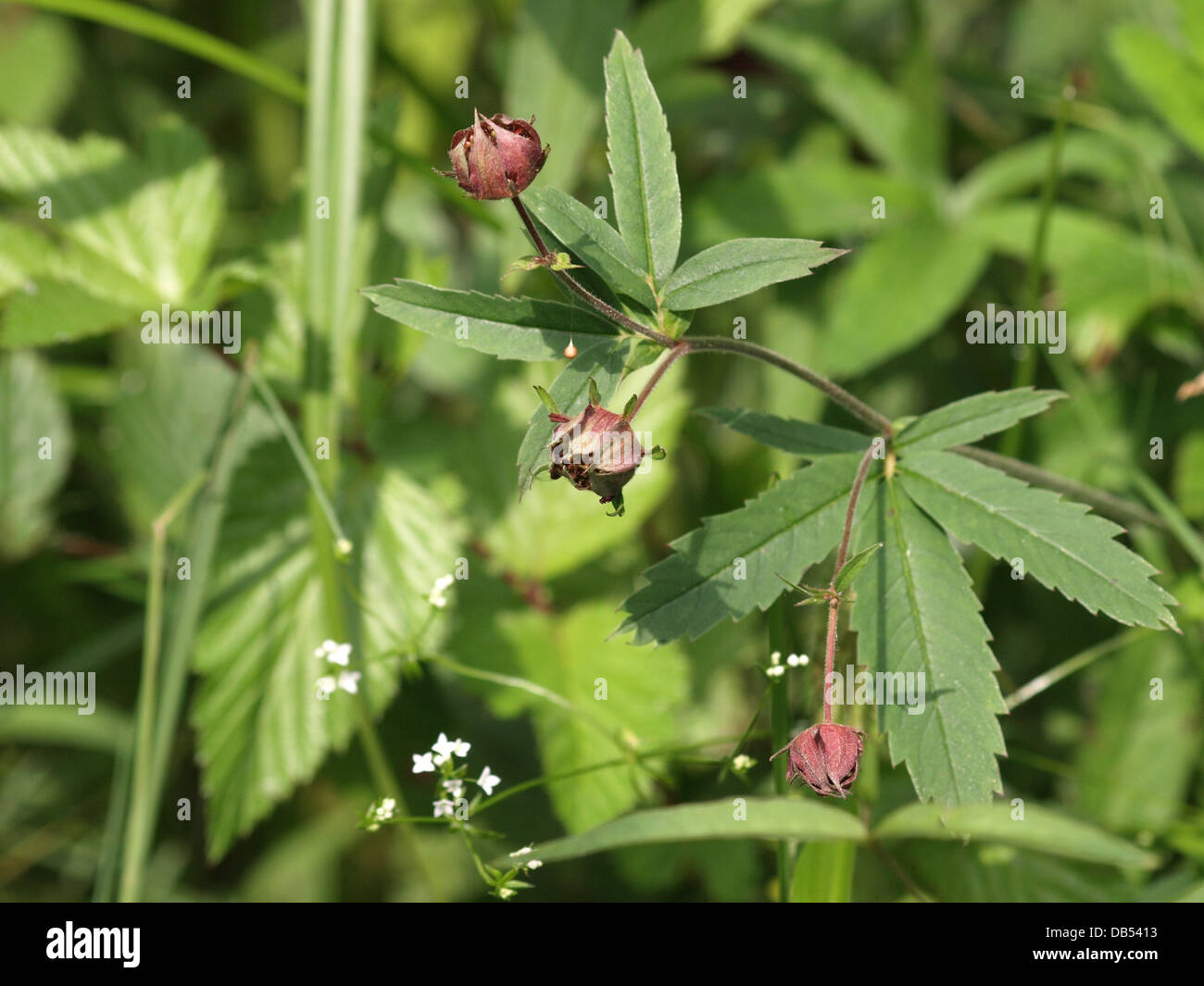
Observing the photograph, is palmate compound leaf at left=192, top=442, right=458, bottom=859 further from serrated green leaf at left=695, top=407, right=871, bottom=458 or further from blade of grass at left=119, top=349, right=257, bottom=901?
serrated green leaf at left=695, top=407, right=871, bottom=458

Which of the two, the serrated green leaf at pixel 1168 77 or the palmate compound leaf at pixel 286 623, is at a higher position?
the serrated green leaf at pixel 1168 77

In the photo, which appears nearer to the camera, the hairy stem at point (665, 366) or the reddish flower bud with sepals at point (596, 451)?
the reddish flower bud with sepals at point (596, 451)

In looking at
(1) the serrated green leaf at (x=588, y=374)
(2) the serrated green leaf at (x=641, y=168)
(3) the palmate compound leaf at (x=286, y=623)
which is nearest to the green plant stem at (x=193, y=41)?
(3) the palmate compound leaf at (x=286, y=623)

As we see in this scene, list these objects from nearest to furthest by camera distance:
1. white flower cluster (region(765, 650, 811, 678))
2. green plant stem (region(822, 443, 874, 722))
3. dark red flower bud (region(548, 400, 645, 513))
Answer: dark red flower bud (region(548, 400, 645, 513)), green plant stem (region(822, 443, 874, 722)), white flower cluster (region(765, 650, 811, 678))

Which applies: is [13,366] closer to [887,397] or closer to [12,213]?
[12,213]

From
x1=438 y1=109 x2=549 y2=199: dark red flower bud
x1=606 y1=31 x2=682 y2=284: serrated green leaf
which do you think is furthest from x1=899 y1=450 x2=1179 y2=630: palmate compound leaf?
x1=438 y1=109 x2=549 y2=199: dark red flower bud

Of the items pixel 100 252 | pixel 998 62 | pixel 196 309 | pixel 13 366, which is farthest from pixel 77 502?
pixel 998 62

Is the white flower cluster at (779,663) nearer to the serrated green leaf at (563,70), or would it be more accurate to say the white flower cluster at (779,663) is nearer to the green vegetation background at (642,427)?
the green vegetation background at (642,427)
